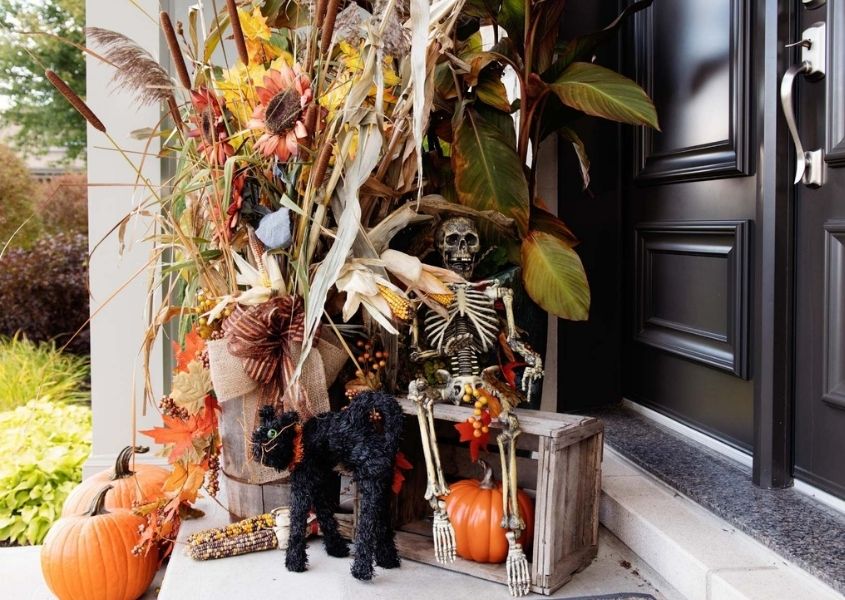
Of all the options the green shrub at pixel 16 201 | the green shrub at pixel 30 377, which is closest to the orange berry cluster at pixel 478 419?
the green shrub at pixel 30 377

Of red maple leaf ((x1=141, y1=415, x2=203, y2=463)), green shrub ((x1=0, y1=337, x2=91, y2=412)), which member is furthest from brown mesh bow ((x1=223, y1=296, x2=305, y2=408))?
green shrub ((x1=0, y1=337, x2=91, y2=412))

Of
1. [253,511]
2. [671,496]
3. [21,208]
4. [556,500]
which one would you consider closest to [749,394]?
[671,496]

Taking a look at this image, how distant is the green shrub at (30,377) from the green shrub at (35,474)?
0.80 metres

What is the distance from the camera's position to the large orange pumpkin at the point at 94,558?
1.86m

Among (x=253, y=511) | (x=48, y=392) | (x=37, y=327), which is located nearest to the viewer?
(x=253, y=511)

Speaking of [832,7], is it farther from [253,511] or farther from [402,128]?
[253,511]

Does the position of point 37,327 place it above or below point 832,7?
below

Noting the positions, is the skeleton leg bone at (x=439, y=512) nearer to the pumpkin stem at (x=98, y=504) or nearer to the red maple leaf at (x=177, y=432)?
the red maple leaf at (x=177, y=432)

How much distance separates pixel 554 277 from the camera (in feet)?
5.55

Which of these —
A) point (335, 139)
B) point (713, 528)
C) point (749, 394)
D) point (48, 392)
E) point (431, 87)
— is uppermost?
point (431, 87)

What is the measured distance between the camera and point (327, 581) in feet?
4.92

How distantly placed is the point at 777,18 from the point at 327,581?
1373 millimetres

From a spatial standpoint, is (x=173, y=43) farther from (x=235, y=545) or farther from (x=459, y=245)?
(x=235, y=545)

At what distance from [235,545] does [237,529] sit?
33 millimetres
